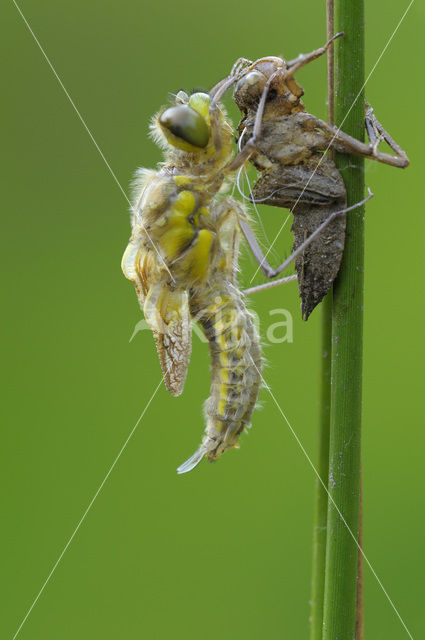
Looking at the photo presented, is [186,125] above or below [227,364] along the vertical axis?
above

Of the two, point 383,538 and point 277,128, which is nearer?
point 277,128

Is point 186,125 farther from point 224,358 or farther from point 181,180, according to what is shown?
point 224,358

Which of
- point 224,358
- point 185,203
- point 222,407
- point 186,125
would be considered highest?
point 186,125

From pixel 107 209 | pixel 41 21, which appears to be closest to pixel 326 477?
pixel 107 209

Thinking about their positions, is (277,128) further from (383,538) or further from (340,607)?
(383,538)

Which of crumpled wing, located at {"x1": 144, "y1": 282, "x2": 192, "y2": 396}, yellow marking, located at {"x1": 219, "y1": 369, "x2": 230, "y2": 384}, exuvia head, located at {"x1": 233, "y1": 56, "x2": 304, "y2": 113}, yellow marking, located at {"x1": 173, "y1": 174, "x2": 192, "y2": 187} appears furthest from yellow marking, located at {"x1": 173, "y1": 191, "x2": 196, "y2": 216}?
yellow marking, located at {"x1": 219, "y1": 369, "x2": 230, "y2": 384}

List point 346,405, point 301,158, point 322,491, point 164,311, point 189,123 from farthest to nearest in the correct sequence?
point 164,311 → point 189,123 → point 301,158 → point 322,491 → point 346,405

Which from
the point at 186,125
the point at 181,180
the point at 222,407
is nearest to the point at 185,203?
the point at 181,180
